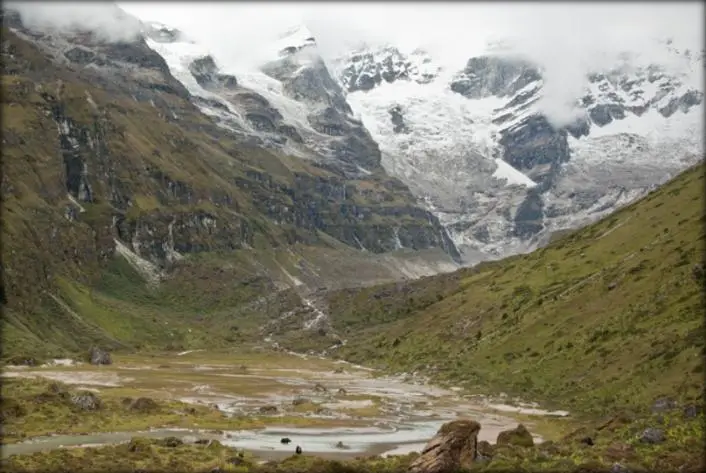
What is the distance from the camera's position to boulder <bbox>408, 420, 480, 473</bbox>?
63.6m

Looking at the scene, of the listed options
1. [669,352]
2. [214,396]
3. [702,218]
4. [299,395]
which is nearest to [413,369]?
[299,395]

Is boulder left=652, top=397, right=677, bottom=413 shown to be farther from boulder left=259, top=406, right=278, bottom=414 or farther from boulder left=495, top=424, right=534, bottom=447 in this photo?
boulder left=259, top=406, right=278, bottom=414

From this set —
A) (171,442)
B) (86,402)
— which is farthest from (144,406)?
(171,442)

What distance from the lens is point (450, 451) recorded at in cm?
6444

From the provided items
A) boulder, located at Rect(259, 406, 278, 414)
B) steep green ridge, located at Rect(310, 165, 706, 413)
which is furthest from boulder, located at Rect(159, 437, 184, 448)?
steep green ridge, located at Rect(310, 165, 706, 413)

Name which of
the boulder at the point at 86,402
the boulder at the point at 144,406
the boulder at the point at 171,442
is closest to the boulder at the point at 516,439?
the boulder at the point at 171,442

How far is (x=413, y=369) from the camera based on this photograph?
200m

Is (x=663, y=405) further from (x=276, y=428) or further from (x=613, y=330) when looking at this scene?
(x=276, y=428)

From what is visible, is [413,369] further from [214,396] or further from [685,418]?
[685,418]

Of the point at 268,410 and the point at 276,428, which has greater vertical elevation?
the point at 276,428

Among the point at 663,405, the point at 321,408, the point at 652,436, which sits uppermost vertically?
the point at 652,436

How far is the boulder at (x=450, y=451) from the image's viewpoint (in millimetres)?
63594

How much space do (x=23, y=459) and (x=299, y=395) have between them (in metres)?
86.3

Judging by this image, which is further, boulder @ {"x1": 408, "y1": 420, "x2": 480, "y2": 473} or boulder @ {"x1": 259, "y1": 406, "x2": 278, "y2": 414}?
boulder @ {"x1": 259, "y1": 406, "x2": 278, "y2": 414}
